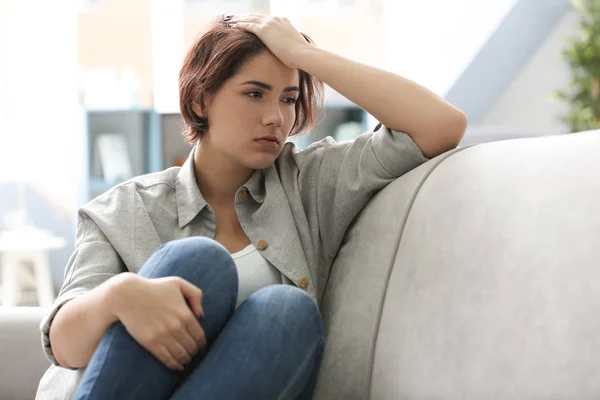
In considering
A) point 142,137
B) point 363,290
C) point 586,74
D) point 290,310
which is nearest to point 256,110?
point 363,290

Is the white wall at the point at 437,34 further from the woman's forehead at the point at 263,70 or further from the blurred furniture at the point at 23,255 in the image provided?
the woman's forehead at the point at 263,70

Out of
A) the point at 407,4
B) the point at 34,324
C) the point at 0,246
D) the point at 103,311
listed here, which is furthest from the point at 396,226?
the point at 407,4

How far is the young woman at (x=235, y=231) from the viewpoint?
0.98m

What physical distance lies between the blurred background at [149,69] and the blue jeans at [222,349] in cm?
350

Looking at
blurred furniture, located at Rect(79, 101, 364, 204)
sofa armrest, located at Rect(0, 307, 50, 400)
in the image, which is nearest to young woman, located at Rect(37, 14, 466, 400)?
sofa armrest, located at Rect(0, 307, 50, 400)

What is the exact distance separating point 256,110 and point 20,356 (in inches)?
23.2

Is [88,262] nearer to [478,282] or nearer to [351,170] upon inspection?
[351,170]

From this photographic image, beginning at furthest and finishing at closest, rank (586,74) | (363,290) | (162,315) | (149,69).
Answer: (149,69), (586,74), (363,290), (162,315)

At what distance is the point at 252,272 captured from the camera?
132 centimetres

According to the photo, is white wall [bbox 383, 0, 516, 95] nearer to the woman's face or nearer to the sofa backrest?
the woman's face

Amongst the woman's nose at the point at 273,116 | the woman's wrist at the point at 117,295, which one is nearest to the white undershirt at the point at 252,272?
the woman's nose at the point at 273,116

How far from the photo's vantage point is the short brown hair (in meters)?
1.37

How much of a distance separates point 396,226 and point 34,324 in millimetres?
665

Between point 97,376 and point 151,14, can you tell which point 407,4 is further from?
Answer: point 97,376
